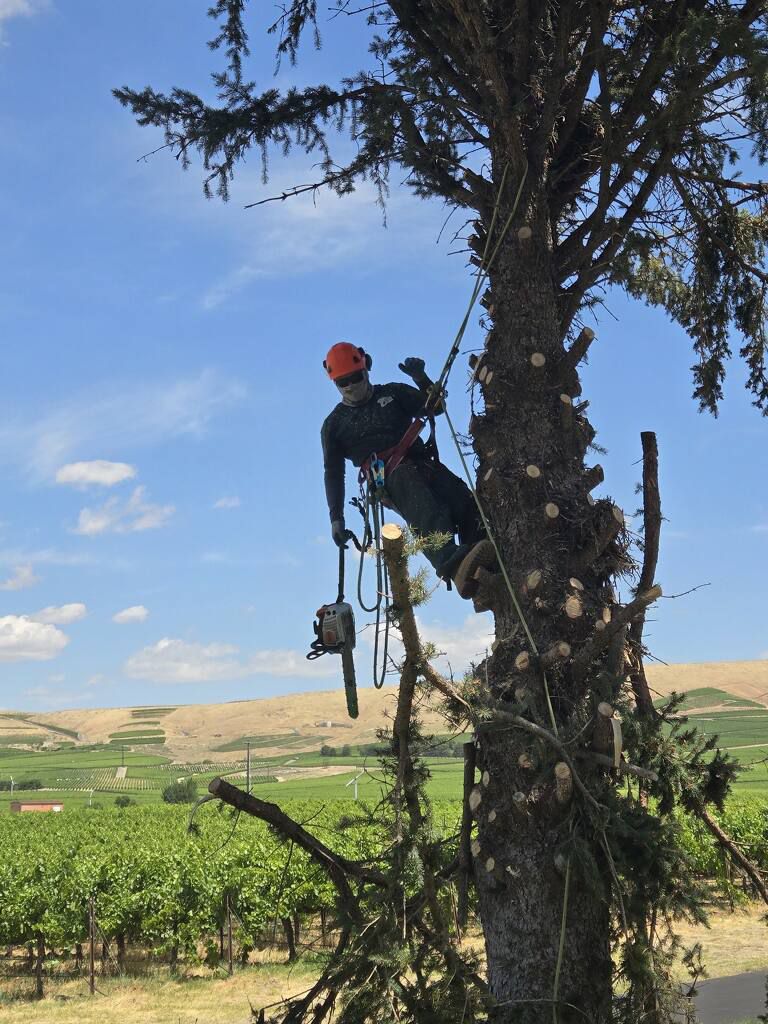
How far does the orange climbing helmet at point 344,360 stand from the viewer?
534cm

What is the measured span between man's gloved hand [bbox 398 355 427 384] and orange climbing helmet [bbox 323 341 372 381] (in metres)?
0.28

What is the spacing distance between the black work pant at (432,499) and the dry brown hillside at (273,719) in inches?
2805

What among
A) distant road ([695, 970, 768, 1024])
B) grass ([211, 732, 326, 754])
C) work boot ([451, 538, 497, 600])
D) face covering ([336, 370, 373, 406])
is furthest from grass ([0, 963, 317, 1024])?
grass ([211, 732, 326, 754])

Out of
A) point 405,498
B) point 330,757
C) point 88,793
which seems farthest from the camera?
point 330,757

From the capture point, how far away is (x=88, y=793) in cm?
6969

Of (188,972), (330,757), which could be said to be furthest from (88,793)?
(188,972)

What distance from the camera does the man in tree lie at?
4941mm

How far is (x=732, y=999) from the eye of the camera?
11484mm

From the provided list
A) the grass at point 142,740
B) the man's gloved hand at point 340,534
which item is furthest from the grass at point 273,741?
the man's gloved hand at point 340,534

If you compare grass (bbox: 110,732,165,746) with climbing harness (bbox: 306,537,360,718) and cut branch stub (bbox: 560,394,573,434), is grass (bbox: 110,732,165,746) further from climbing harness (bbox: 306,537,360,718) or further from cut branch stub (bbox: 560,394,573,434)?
cut branch stub (bbox: 560,394,573,434)

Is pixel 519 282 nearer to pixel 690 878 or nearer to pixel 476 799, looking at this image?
pixel 476 799

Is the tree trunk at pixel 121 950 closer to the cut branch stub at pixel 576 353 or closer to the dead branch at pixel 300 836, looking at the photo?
the dead branch at pixel 300 836

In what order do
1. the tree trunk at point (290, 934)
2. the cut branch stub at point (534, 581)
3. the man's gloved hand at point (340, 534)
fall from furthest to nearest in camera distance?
the tree trunk at point (290, 934)
the man's gloved hand at point (340, 534)
the cut branch stub at point (534, 581)

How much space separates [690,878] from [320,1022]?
158cm
